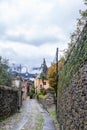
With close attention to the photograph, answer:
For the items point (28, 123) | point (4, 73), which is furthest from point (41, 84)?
point (28, 123)

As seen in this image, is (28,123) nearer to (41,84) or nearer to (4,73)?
(4,73)

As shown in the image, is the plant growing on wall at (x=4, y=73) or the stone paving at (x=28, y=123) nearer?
the stone paving at (x=28, y=123)

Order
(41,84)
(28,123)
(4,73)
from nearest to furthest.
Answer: (28,123) → (4,73) → (41,84)

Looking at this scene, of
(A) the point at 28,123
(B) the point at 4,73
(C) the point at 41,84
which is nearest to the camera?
(A) the point at 28,123

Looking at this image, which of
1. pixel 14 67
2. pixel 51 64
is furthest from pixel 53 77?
pixel 14 67

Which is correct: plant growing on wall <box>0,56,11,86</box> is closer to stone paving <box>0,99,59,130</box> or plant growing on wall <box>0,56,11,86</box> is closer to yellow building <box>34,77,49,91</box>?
stone paving <box>0,99,59,130</box>

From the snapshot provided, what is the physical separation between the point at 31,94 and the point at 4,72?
58.4 metres

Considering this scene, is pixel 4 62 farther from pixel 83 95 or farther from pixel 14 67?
pixel 83 95

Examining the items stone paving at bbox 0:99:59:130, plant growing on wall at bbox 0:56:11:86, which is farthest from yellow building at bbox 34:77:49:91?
stone paving at bbox 0:99:59:130

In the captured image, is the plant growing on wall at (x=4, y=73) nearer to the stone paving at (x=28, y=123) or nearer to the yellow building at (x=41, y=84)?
the stone paving at (x=28, y=123)

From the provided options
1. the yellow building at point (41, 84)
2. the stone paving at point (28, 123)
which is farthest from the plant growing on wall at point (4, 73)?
the yellow building at point (41, 84)

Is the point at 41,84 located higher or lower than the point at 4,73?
higher

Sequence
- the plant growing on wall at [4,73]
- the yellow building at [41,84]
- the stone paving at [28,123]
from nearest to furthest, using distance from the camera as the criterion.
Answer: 1. the stone paving at [28,123]
2. the plant growing on wall at [4,73]
3. the yellow building at [41,84]

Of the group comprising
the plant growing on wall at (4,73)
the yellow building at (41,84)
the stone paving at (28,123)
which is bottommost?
the stone paving at (28,123)
